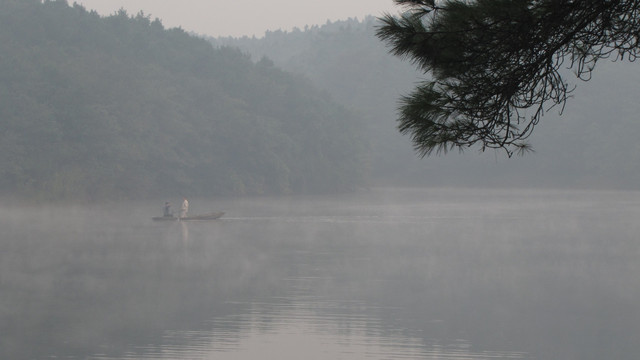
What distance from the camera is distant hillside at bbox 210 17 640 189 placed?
68438 mm

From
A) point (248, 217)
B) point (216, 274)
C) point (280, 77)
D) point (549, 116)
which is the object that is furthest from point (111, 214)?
point (549, 116)

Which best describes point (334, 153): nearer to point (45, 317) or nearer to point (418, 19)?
point (45, 317)

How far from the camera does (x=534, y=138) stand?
7556cm

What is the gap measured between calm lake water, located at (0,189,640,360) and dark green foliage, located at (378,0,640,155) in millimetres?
5555

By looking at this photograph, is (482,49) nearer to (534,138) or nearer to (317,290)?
(317,290)

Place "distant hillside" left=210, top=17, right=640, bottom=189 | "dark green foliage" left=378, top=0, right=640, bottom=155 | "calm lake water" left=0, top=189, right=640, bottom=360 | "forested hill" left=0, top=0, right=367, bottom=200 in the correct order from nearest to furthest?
1. "dark green foliage" left=378, top=0, right=640, bottom=155
2. "calm lake water" left=0, top=189, right=640, bottom=360
3. "forested hill" left=0, top=0, right=367, bottom=200
4. "distant hillside" left=210, top=17, right=640, bottom=189

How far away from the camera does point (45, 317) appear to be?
13.7 m

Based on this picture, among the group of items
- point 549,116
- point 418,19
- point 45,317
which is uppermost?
point 549,116

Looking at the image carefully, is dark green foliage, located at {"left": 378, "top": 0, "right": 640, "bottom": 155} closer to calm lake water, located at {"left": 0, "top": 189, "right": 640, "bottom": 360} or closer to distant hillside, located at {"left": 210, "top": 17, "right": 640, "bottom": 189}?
calm lake water, located at {"left": 0, "top": 189, "right": 640, "bottom": 360}

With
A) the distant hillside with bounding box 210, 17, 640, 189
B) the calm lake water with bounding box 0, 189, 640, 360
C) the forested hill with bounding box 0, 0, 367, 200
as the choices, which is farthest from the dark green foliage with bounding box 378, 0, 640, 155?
the distant hillside with bounding box 210, 17, 640, 189

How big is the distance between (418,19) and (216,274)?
13025 mm

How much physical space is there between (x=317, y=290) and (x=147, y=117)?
112ft

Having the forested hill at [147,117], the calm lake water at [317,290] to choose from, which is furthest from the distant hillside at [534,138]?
the calm lake water at [317,290]

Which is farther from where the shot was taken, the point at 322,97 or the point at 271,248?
the point at 322,97
